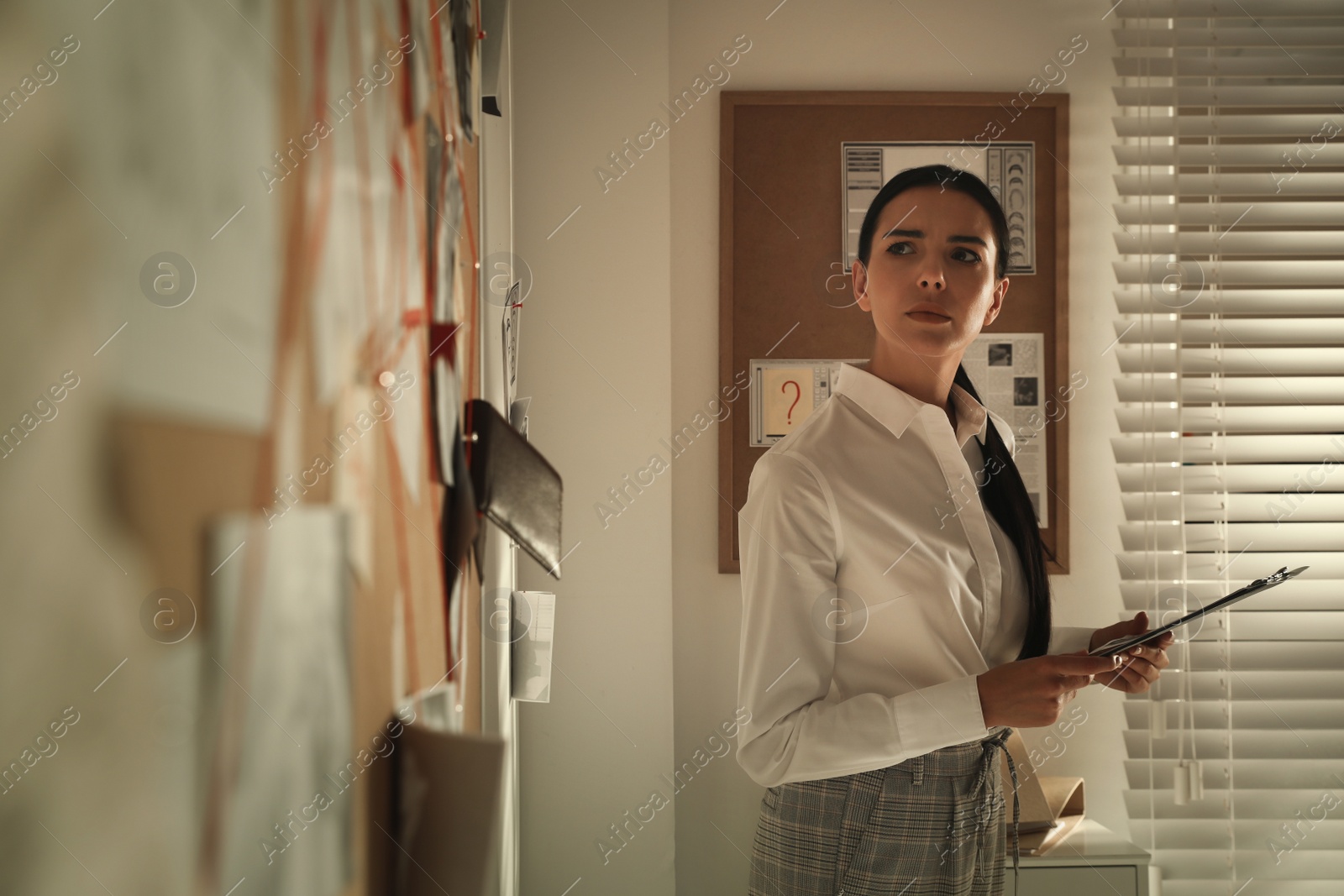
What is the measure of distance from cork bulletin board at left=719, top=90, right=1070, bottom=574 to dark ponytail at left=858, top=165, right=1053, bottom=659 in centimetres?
72

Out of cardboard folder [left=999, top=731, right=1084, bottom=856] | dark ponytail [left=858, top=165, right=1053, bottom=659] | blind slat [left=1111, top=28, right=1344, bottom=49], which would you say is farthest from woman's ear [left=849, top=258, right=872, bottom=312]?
blind slat [left=1111, top=28, right=1344, bottom=49]

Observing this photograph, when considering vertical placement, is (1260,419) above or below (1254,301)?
below

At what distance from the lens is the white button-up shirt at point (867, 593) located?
878 millimetres

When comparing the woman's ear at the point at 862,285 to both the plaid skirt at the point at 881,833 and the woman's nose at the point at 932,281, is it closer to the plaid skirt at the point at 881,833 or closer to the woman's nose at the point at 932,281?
the woman's nose at the point at 932,281

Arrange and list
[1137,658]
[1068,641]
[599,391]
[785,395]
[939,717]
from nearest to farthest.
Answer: [939,717]
[1137,658]
[1068,641]
[599,391]
[785,395]

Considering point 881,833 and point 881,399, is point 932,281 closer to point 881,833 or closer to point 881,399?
point 881,399

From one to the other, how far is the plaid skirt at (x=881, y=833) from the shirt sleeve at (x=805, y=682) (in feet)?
0.16

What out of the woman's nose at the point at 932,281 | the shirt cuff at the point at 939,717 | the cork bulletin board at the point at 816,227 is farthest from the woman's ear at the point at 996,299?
the cork bulletin board at the point at 816,227

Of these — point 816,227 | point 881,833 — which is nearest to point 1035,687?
point 881,833

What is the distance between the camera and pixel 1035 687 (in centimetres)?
87

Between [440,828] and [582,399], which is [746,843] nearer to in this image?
[582,399]

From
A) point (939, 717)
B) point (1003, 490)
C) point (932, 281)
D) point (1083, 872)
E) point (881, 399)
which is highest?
point (932, 281)

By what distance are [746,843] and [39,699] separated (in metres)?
1.87

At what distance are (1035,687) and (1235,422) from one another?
4.35ft
